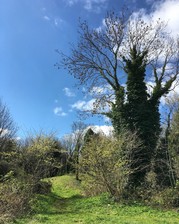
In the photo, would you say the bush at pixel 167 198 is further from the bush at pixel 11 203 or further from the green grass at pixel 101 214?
the bush at pixel 11 203

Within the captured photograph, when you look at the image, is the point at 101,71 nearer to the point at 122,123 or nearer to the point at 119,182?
the point at 122,123

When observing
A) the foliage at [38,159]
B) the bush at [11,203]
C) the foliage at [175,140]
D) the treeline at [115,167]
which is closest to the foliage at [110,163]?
the treeline at [115,167]

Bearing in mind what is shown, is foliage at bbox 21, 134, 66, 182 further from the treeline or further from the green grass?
the green grass

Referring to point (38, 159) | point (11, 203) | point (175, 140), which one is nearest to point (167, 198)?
point (175, 140)

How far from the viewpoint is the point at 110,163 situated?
58.9 ft

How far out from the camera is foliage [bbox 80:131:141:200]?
17531mm

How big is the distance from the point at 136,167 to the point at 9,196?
32.2 feet

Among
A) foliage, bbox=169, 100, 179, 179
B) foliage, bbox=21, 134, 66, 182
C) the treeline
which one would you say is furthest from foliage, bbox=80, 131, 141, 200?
foliage, bbox=21, 134, 66, 182

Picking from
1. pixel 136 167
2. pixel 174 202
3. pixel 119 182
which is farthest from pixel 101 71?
pixel 174 202

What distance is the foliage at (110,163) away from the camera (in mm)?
17531

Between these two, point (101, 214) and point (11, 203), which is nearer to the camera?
point (11, 203)

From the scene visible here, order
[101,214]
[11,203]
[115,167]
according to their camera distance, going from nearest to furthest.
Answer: [11,203] → [101,214] → [115,167]

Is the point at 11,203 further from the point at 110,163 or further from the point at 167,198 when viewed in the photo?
the point at 167,198

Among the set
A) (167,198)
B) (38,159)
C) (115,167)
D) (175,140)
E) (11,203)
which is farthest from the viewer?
(38,159)
